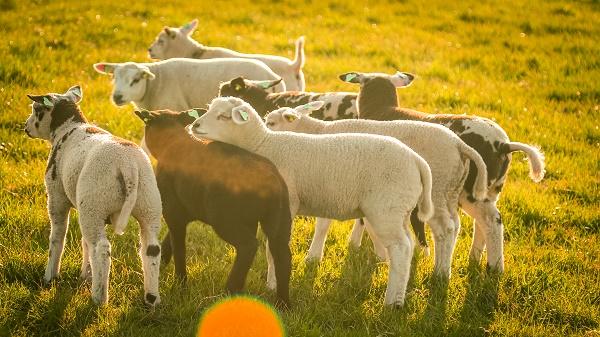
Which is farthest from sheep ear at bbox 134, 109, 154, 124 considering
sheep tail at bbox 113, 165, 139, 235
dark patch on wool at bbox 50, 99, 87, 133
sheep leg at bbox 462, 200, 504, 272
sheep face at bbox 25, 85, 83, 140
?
sheep leg at bbox 462, 200, 504, 272

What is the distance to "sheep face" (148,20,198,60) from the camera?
1223 cm

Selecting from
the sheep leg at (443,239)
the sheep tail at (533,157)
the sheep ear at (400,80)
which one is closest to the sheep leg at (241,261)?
the sheep leg at (443,239)

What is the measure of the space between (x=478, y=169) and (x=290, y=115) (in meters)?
1.70

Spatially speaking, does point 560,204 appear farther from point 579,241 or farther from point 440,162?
point 440,162

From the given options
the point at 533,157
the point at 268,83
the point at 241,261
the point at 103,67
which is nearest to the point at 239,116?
the point at 241,261

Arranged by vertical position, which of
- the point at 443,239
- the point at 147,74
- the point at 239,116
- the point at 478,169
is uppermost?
the point at 239,116

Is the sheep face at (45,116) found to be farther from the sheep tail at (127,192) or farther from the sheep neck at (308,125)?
the sheep neck at (308,125)

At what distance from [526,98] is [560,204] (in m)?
4.56

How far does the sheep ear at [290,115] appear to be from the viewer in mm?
6645

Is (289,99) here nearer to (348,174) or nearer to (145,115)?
(145,115)

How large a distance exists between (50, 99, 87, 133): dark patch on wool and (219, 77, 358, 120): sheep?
2.14 metres

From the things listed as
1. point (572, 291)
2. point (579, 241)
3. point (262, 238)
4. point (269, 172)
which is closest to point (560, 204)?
point (579, 241)

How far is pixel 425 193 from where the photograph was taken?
5.83 meters

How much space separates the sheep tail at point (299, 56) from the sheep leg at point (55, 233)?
4.84 metres
